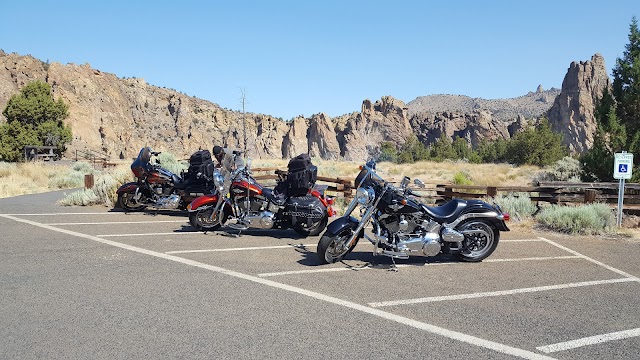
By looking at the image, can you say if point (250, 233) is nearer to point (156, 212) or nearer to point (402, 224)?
point (156, 212)

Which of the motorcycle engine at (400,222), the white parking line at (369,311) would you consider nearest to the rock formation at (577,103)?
the motorcycle engine at (400,222)

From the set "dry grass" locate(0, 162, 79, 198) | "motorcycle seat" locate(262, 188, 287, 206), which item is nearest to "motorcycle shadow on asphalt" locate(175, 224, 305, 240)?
"motorcycle seat" locate(262, 188, 287, 206)

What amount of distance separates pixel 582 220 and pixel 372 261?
5.43 meters

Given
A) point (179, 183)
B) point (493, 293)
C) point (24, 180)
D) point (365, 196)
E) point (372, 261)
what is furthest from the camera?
point (24, 180)

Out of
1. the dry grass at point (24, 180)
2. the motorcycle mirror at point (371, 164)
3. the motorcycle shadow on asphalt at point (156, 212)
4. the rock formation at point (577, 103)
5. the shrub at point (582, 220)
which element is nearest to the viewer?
the motorcycle mirror at point (371, 164)

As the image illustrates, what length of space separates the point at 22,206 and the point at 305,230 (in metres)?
8.96

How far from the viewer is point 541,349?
4.24 m

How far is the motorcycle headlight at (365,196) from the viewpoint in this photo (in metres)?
6.85

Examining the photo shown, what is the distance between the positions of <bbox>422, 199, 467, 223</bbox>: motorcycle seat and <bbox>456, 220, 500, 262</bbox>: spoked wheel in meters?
0.32

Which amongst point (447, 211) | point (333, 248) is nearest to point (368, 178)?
point (333, 248)

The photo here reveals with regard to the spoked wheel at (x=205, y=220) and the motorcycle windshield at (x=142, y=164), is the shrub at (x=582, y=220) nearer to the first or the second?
the spoked wheel at (x=205, y=220)

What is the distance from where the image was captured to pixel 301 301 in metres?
5.51

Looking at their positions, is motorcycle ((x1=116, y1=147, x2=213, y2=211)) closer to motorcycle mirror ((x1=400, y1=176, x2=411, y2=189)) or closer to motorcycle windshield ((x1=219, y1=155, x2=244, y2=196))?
motorcycle windshield ((x1=219, y1=155, x2=244, y2=196))

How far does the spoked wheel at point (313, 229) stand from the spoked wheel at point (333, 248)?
2140 millimetres
